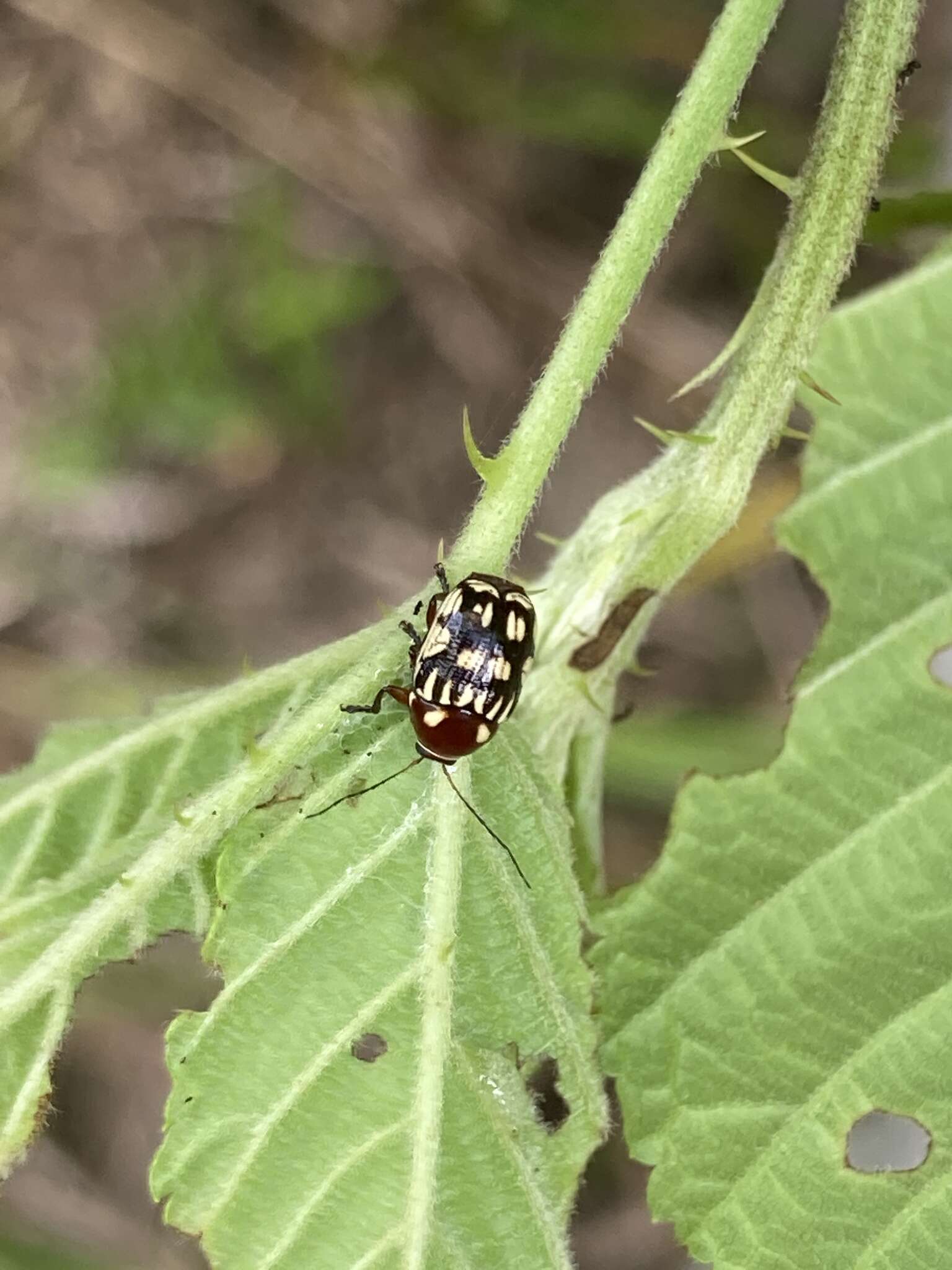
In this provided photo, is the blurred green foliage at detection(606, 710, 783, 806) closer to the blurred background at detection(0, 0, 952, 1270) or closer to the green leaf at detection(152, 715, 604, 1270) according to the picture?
the blurred background at detection(0, 0, 952, 1270)

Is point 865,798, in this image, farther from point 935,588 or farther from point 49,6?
point 49,6

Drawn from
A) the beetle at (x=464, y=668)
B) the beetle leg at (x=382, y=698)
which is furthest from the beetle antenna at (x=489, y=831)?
the beetle leg at (x=382, y=698)

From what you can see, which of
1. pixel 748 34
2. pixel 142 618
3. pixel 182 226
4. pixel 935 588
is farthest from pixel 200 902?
pixel 182 226

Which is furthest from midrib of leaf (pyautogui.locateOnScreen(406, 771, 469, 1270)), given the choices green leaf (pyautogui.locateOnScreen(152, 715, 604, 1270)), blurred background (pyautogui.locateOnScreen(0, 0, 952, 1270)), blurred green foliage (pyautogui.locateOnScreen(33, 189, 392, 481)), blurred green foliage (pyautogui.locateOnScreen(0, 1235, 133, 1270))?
blurred green foliage (pyautogui.locateOnScreen(33, 189, 392, 481))

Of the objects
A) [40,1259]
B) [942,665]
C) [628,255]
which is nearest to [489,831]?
[942,665]

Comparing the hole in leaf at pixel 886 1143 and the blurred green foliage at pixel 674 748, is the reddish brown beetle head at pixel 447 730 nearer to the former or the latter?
the hole in leaf at pixel 886 1143
